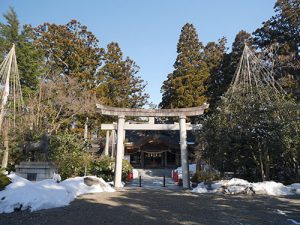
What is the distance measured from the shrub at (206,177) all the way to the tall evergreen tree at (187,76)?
48.5 feet

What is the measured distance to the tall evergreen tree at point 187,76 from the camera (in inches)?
1188

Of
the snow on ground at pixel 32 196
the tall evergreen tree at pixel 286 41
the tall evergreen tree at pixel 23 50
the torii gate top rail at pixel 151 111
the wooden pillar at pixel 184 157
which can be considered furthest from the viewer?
the tall evergreen tree at pixel 23 50

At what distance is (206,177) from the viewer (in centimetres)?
1463

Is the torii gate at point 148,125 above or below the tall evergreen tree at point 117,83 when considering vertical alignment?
below

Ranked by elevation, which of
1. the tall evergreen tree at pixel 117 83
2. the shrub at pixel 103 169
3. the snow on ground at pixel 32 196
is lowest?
the snow on ground at pixel 32 196

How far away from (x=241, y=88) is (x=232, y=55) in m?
→ 16.0

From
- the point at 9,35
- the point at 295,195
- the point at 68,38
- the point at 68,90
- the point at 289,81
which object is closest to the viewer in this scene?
the point at 295,195

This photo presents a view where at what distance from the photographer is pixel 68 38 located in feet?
98.9

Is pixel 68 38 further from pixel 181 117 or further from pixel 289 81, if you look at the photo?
pixel 289 81

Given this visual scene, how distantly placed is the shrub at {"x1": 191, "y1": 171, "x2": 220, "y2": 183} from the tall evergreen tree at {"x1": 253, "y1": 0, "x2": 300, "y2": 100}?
12555 millimetres

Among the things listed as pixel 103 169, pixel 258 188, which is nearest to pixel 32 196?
pixel 258 188

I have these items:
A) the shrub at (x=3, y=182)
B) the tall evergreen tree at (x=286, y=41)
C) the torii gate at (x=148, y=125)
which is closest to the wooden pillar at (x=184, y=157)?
the torii gate at (x=148, y=125)

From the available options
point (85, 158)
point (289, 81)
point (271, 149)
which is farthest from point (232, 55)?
point (85, 158)

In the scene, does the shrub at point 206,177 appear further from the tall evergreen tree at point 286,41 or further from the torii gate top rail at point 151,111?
the tall evergreen tree at point 286,41
